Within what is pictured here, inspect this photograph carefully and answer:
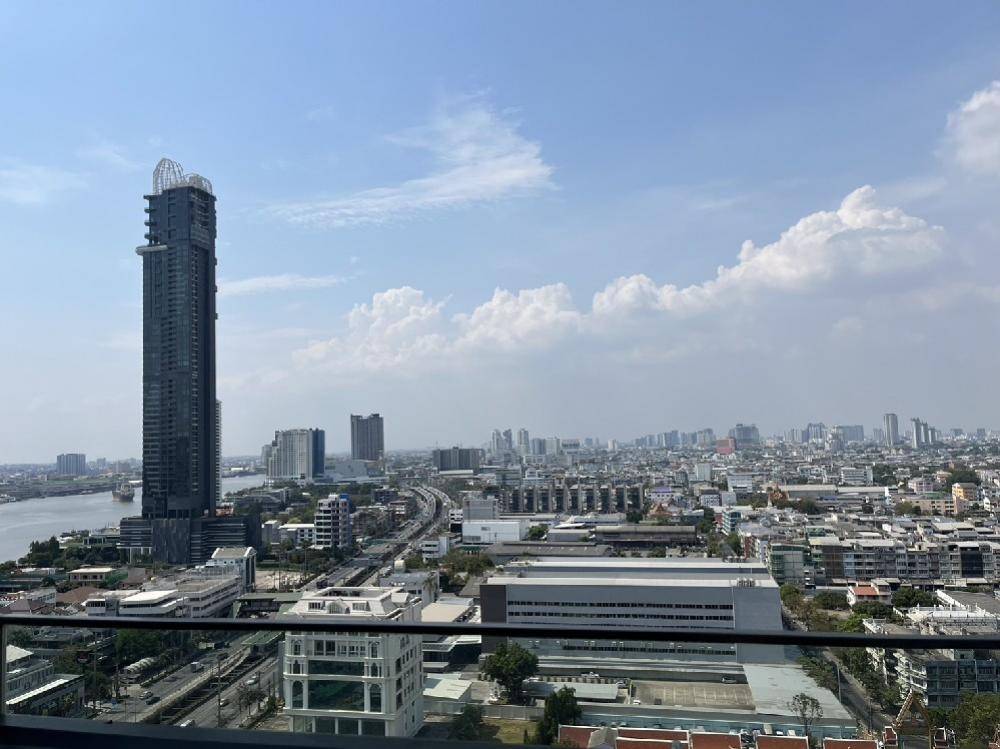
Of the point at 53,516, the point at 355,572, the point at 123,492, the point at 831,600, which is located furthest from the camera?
the point at 123,492

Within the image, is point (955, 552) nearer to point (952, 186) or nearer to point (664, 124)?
point (952, 186)

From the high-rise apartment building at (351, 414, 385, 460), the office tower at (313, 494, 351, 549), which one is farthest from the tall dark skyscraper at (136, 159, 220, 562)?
the high-rise apartment building at (351, 414, 385, 460)

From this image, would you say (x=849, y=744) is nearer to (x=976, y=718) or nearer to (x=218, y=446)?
(x=976, y=718)

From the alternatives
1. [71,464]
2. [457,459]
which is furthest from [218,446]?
[457,459]

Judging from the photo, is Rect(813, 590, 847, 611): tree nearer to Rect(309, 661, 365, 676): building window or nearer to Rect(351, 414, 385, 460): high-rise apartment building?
Rect(309, 661, 365, 676): building window

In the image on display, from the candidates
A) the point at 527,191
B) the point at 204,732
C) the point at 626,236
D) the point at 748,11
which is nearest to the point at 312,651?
the point at 204,732

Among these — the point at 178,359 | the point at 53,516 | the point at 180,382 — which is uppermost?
the point at 178,359

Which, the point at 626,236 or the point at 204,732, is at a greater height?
the point at 626,236
